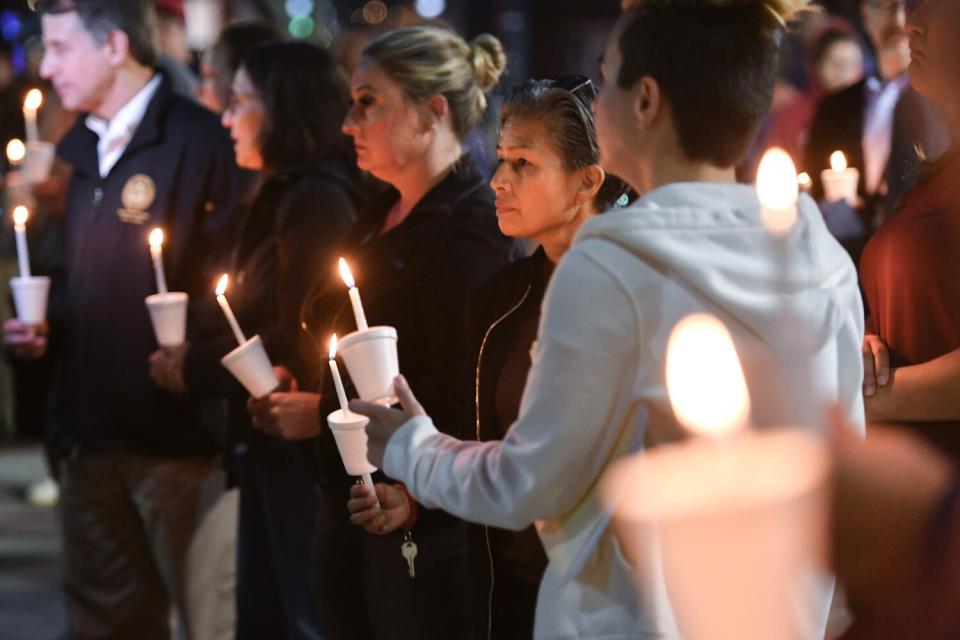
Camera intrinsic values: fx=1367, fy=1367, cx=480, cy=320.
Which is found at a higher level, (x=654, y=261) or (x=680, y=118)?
(x=680, y=118)

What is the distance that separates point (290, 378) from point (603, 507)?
77.7 inches

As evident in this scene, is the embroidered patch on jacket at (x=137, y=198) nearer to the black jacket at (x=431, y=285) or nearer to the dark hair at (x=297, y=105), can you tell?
the dark hair at (x=297, y=105)

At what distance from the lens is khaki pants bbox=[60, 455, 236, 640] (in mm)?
4270

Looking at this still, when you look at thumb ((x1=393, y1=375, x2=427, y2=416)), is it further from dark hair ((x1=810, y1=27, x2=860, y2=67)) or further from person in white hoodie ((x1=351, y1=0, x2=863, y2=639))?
dark hair ((x1=810, y1=27, x2=860, y2=67))

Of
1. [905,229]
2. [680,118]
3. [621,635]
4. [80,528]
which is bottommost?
[80,528]

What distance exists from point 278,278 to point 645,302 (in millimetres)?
2228

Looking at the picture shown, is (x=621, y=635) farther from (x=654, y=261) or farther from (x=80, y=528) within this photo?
(x=80, y=528)

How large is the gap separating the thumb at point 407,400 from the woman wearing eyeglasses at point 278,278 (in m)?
1.58

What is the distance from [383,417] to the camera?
2.13 metres

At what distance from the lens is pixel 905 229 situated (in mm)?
2621

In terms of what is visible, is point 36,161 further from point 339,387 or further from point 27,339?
point 339,387

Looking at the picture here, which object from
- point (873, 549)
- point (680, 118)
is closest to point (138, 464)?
point (873, 549)

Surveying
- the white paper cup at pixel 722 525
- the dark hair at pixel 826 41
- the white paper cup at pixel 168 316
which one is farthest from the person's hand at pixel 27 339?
the dark hair at pixel 826 41

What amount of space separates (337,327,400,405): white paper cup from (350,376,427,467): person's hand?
0.28 ft
